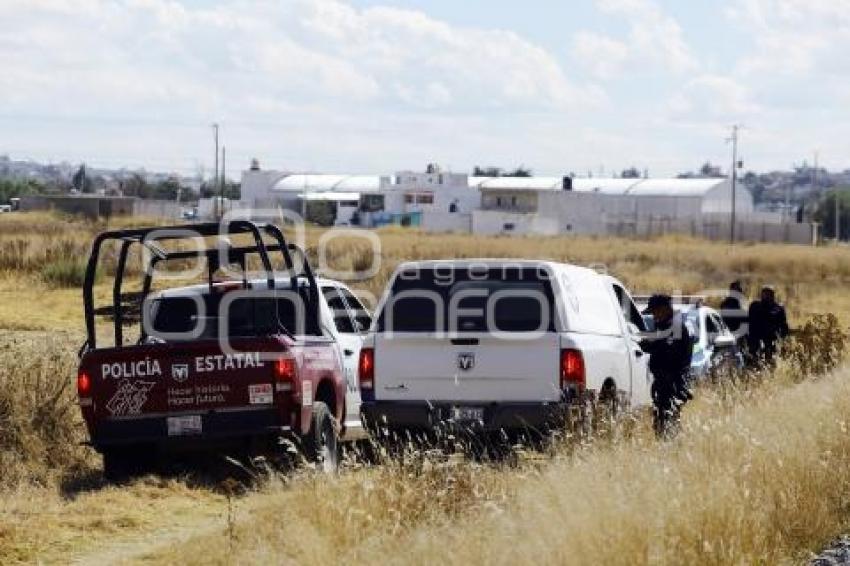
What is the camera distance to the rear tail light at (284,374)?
12.9 meters

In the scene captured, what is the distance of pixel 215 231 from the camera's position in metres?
13.6

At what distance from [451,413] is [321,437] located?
1152 millimetres

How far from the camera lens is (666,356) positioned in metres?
14.5

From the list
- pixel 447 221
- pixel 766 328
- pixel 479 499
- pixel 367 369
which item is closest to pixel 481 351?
pixel 367 369

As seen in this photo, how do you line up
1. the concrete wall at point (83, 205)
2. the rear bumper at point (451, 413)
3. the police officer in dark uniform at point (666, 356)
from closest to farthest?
the rear bumper at point (451, 413) → the police officer in dark uniform at point (666, 356) → the concrete wall at point (83, 205)

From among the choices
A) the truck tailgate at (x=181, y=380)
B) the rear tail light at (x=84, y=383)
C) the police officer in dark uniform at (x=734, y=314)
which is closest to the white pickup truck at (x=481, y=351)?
the truck tailgate at (x=181, y=380)

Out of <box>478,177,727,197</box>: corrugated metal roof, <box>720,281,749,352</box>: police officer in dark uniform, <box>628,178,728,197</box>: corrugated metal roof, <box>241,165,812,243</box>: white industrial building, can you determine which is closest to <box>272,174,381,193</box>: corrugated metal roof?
<box>241,165,812,243</box>: white industrial building

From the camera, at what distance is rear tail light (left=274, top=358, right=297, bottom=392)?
1286 centimetres

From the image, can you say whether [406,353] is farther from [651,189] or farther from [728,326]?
[651,189]

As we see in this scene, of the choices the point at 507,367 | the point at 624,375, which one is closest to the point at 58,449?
the point at 507,367

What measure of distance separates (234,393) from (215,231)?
156cm

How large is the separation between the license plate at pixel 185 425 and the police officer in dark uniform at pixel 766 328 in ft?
37.5

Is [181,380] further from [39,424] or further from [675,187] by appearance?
[675,187]

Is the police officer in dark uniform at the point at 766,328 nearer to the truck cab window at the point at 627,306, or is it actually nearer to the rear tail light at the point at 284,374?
the truck cab window at the point at 627,306
